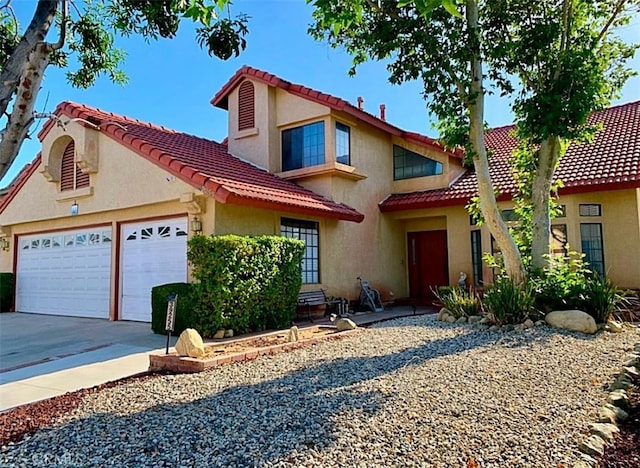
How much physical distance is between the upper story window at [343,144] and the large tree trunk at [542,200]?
612 cm

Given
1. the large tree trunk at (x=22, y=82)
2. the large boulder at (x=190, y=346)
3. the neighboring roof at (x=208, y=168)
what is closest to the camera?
the large tree trunk at (x=22, y=82)

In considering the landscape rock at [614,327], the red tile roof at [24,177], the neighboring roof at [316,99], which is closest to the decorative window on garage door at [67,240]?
the red tile roof at [24,177]

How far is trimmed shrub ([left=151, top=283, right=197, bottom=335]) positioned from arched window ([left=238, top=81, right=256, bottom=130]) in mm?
7595

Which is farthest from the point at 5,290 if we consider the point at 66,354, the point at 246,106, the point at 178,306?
the point at 246,106

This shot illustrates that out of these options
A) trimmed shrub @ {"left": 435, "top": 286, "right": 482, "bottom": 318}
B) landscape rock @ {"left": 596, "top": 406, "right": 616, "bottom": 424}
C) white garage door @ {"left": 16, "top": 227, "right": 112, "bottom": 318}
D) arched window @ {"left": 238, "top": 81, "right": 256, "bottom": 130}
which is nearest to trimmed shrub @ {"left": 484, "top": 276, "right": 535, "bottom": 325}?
trimmed shrub @ {"left": 435, "top": 286, "right": 482, "bottom": 318}

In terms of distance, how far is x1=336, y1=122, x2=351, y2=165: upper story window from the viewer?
14727mm

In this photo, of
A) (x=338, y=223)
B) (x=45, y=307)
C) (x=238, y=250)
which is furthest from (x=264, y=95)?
(x=45, y=307)

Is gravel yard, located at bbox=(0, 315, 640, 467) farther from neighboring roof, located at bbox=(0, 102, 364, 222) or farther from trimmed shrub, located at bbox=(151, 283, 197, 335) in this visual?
neighboring roof, located at bbox=(0, 102, 364, 222)

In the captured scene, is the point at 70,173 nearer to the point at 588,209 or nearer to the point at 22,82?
the point at 22,82

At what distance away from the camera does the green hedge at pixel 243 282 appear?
9.61 metres

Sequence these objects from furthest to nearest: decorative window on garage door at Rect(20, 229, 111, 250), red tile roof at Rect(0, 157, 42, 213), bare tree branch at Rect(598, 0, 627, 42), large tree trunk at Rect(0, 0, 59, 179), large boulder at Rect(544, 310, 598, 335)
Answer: red tile roof at Rect(0, 157, 42, 213)
decorative window on garage door at Rect(20, 229, 111, 250)
bare tree branch at Rect(598, 0, 627, 42)
large boulder at Rect(544, 310, 598, 335)
large tree trunk at Rect(0, 0, 59, 179)

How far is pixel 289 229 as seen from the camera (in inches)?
523

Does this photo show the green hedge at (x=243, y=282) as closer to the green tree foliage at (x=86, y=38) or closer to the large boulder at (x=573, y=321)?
the green tree foliage at (x=86, y=38)

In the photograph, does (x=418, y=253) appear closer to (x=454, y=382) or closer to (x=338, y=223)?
(x=338, y=223)
